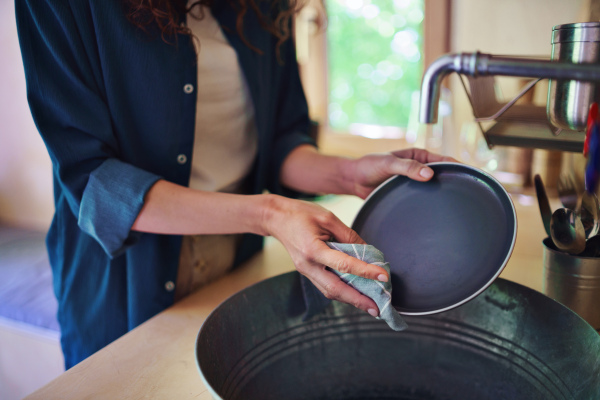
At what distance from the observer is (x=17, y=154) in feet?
6.91

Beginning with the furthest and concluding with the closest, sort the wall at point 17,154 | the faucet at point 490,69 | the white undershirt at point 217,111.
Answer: the wall at point 17,154 < the white undershirt at point 217,111 < the faucet at point 490,69

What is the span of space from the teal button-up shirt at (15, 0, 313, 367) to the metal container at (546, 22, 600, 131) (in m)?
0.60

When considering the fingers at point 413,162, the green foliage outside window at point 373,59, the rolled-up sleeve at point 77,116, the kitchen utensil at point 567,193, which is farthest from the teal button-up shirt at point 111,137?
the green foliage outside window at point 373,59

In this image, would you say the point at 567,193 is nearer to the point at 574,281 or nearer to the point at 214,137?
the point at 574,281

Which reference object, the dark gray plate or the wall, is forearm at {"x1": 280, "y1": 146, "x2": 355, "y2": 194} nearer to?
the dark gray plate

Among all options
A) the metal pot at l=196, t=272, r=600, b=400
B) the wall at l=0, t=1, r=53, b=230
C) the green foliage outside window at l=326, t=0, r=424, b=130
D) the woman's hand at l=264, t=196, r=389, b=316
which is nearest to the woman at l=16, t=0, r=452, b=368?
the woman's hand at l=264, t=196, r=389, b=316

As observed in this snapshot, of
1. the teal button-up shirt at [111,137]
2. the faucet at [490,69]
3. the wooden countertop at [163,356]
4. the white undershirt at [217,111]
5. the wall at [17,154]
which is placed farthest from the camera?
the wall at [17,154]

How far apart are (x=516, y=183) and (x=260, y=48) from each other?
97cm

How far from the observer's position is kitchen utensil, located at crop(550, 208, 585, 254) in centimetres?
72

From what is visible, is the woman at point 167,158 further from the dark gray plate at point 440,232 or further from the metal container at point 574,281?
the metal container at point 574,281

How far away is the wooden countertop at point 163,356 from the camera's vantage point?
71 centimetres

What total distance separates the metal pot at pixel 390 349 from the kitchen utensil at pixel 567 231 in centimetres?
8

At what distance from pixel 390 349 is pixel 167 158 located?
1.73 feet

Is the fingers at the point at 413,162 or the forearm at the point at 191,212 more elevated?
the fingers at the point at 413,162
